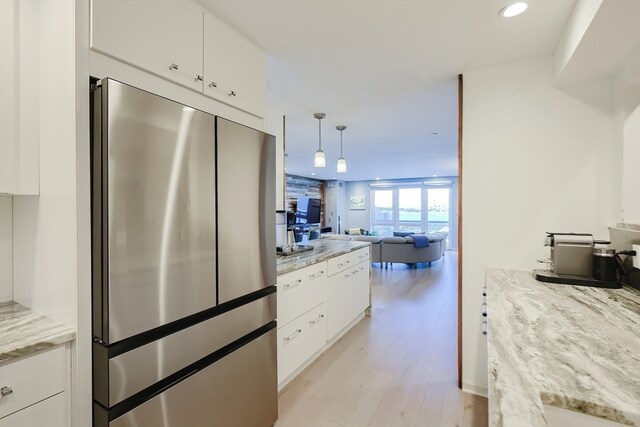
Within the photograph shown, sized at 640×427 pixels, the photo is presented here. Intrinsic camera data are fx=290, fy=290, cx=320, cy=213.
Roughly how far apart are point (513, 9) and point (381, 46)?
689 mm

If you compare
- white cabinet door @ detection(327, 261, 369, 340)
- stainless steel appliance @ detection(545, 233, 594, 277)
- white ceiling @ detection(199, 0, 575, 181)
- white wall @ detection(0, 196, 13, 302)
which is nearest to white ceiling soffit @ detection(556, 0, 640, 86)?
white ceiling @ detection(199, 0, 575, 181)

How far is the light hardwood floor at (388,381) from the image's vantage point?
188 cm

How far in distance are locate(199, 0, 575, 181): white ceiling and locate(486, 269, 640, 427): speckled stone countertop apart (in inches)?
56.6

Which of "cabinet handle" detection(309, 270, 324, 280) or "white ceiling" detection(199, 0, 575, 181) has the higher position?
"white ceiling" detection(199, 0, 575, 181)

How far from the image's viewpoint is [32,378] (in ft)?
2.98

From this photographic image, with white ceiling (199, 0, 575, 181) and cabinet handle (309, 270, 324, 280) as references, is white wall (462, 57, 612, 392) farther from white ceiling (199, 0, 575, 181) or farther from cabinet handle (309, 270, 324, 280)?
cabinet handle (309, 270, 324, 280)

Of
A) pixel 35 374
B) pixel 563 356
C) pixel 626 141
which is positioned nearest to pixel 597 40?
pixel 626 141

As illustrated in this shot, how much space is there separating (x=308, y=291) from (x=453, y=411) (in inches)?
50.1

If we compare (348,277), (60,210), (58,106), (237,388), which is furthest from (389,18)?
(348,277)

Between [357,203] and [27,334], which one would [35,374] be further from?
[357,203]

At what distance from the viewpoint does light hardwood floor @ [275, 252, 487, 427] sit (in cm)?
188

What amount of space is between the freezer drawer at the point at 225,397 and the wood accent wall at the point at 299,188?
701 centimetres

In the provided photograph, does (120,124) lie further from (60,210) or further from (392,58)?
(392,58)

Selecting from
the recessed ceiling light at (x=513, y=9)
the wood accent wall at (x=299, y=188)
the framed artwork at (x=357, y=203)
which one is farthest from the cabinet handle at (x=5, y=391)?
the framed artwork at (x=357, y=203)
